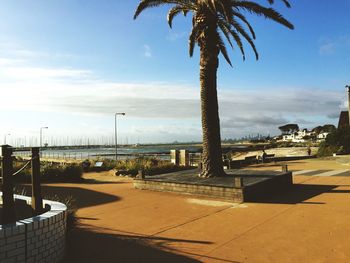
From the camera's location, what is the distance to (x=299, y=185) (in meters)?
14.4

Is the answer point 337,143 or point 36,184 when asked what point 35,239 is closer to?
point 36,184

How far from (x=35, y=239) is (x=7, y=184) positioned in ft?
3.51

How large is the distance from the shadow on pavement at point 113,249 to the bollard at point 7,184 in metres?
1.43

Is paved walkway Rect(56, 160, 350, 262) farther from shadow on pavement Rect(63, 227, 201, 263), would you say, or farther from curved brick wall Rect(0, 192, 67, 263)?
curved brick wall Rect(0, 192, 67, 263)

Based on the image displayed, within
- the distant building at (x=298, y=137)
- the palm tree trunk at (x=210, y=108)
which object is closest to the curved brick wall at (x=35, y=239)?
the palm tree trunk at (x=210, y=108)

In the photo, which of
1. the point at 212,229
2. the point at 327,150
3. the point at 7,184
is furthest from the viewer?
the point at 327,150

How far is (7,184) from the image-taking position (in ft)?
18.2

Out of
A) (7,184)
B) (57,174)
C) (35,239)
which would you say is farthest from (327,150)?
(7,184)

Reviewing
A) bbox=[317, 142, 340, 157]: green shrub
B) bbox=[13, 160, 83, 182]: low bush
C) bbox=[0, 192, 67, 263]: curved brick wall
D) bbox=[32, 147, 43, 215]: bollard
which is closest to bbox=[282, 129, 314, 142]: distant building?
bbox=[317, 142, 340, 157]: green shrub

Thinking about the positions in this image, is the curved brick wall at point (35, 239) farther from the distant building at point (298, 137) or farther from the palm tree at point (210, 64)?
the distant building at point (298, 137)

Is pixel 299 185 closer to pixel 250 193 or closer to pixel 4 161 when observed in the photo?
pixel 250 193

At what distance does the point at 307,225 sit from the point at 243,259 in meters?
2.80

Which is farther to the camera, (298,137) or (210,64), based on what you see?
(298,137)

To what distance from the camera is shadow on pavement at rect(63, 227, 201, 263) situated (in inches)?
239
